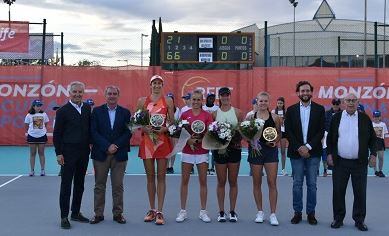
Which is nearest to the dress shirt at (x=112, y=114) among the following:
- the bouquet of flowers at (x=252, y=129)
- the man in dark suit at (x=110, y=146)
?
the man in dark suit at (x=110, y=146)

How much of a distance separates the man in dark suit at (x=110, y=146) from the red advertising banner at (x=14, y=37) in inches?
429

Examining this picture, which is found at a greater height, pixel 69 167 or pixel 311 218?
pixel 69 167

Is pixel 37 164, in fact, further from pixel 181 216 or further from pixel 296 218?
pixel 296 218

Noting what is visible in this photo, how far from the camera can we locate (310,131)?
23.4 feet

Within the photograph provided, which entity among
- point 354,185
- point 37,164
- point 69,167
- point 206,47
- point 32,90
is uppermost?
point 206,47

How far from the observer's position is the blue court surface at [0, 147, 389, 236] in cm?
675

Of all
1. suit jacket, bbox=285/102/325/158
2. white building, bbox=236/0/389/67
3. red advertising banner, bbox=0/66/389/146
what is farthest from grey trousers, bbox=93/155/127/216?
white building, bbox=236/0/389/67

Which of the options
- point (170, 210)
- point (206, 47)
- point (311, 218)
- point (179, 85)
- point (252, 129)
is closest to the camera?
point (252, 129)

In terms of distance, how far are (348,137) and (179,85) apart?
420 inches

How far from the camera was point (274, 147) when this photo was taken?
23.4 feet

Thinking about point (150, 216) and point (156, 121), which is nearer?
point (156, 121)

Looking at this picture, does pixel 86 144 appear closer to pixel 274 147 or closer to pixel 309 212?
pixel 274 147

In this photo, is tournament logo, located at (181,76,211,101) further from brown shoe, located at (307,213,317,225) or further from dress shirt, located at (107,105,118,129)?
brown shoe, located at (307,213,317,225)

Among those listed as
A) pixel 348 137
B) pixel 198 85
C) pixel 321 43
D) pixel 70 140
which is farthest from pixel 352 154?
pixel 321 43
